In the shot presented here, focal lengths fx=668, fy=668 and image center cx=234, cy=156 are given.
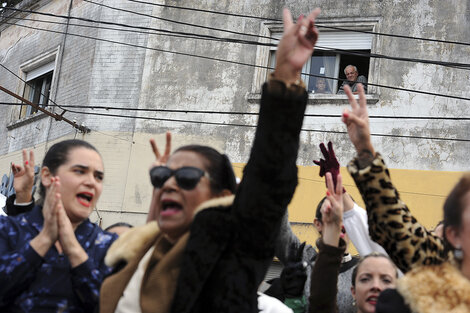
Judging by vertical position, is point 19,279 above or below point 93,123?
below

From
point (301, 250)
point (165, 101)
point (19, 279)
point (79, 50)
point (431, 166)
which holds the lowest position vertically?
point (19, 279)

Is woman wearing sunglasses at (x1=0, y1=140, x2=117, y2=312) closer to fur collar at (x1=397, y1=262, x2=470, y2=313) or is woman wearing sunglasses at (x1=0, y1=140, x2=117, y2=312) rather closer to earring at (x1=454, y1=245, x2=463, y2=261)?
fur collar at (x1=397, y1=262, x2=470, y2=313)

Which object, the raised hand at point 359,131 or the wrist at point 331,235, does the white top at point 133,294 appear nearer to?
the raised hand at point 359,131

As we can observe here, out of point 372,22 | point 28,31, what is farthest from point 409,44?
point 28,31

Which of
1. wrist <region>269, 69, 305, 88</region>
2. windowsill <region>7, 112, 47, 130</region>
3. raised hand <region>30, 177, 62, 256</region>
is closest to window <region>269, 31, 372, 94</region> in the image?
windowsill <region>7, 112, 47, 130</region>

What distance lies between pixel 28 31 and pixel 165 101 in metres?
6.07

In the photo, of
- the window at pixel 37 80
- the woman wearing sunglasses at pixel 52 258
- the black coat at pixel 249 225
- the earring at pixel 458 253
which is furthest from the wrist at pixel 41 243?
the window at pixel 37 80

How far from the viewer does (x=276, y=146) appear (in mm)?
2352

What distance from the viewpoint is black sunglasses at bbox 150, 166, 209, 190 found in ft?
9.13

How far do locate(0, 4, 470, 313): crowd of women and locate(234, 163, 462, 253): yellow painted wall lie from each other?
28.6 ft

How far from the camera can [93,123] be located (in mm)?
14703

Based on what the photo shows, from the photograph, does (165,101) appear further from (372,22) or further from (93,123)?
(372,22)

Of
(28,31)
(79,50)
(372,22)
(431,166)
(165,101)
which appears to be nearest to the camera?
(431,166)

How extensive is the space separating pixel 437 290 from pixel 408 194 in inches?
398
